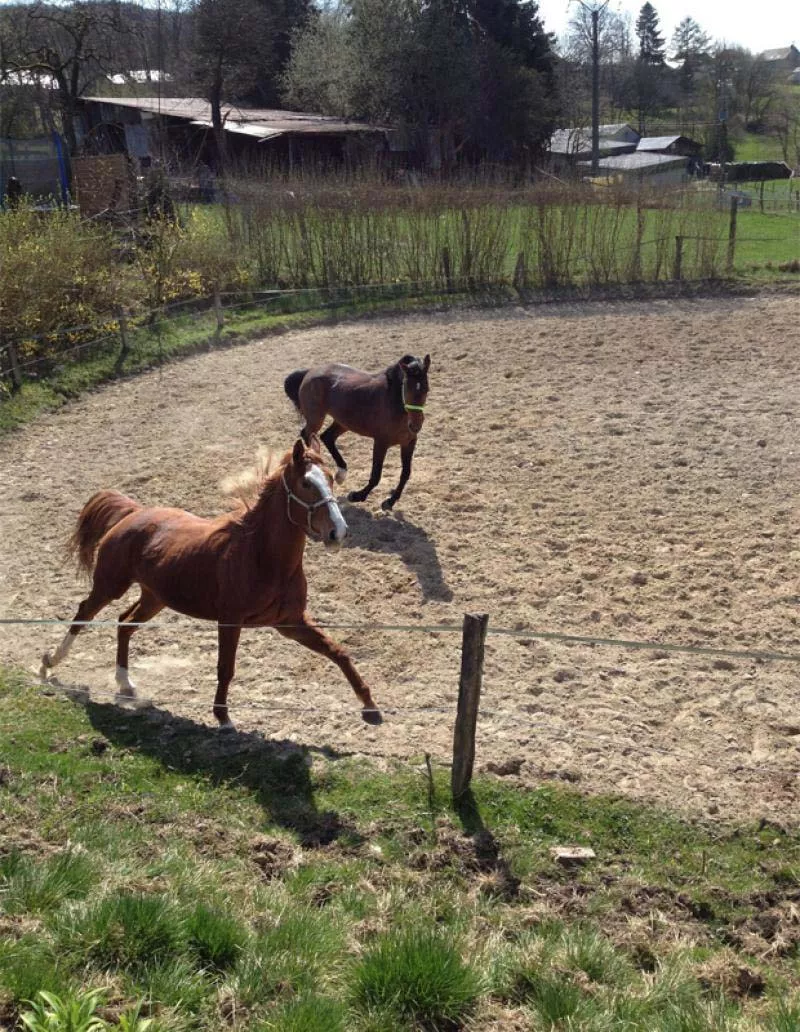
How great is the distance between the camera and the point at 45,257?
14062 millimetres

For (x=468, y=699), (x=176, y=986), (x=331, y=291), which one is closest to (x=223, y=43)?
(x=331, y=291)

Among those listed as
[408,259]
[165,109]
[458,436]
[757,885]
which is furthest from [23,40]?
[757,885]

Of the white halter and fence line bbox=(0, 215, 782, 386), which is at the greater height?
the white halter

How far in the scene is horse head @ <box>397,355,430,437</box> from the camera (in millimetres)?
8297

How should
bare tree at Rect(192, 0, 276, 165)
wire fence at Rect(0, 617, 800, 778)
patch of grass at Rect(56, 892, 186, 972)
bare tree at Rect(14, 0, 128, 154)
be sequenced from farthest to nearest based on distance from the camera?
Result: bare tree at Rect(192, 0, 276, 165) < bare tree at Rect(14, 0, 128, 154) < wire fence at Rect(0, 617, 800, 778) < patch of grass at Rect(56, 892, 186, 972)

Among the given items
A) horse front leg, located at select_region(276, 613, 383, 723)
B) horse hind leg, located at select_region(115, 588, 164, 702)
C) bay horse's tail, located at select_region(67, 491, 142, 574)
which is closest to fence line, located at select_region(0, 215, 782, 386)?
bay horse's tail, located at select_region(67, 491, 142, 574)

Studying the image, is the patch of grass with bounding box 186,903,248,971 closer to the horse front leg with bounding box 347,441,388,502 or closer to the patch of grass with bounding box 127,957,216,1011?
the patch of grass with bounding box 127,957,216,1011

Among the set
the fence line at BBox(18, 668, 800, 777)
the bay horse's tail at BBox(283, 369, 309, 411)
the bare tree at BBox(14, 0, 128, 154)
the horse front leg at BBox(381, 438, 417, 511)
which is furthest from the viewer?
the bare tree at BBox(14, 0, 128, 154)

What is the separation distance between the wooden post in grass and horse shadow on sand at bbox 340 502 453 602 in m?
2.65

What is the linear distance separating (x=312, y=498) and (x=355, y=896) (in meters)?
2.01

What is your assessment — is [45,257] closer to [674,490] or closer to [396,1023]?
[674,490]

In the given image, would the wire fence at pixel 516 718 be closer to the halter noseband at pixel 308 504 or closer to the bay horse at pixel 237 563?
the bay horse at pixel 237 563

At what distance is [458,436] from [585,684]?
214 inches

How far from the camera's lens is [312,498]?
4980mm
